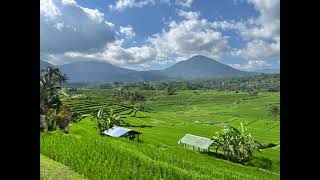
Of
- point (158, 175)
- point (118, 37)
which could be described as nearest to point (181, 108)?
point (158, 175)

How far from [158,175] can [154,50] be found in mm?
167134

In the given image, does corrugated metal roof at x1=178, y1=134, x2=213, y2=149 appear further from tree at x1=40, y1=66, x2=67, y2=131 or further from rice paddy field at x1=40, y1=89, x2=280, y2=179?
tree at x1=40, y1=66, x2=67, y2=131

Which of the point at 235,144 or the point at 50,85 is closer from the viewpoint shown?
the point at 235,144

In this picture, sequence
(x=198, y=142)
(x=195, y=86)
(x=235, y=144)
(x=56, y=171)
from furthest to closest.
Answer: (x=195, y=86)
(x=198, y=142)
(x=235, y=144)
(x=56, y=171)

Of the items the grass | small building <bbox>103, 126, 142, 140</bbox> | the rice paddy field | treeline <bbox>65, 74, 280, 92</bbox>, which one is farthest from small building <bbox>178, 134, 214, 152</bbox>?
treeline <bbox>65, 74, 280, 92</bbox>

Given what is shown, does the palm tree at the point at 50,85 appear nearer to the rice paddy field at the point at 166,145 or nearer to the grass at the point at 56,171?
the rice paddy field at the point at 166,145

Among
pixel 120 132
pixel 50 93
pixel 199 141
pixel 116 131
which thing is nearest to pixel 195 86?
pixel 199 141

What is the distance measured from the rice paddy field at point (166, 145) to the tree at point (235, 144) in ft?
2.34

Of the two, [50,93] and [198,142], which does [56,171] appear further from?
[198,142]

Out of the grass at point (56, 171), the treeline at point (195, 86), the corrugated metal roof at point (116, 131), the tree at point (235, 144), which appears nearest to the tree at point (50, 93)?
the corrugated metal roof at point (116, 131)

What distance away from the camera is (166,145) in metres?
22.5

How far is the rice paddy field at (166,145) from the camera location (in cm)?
844

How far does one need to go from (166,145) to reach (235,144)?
4.08m
